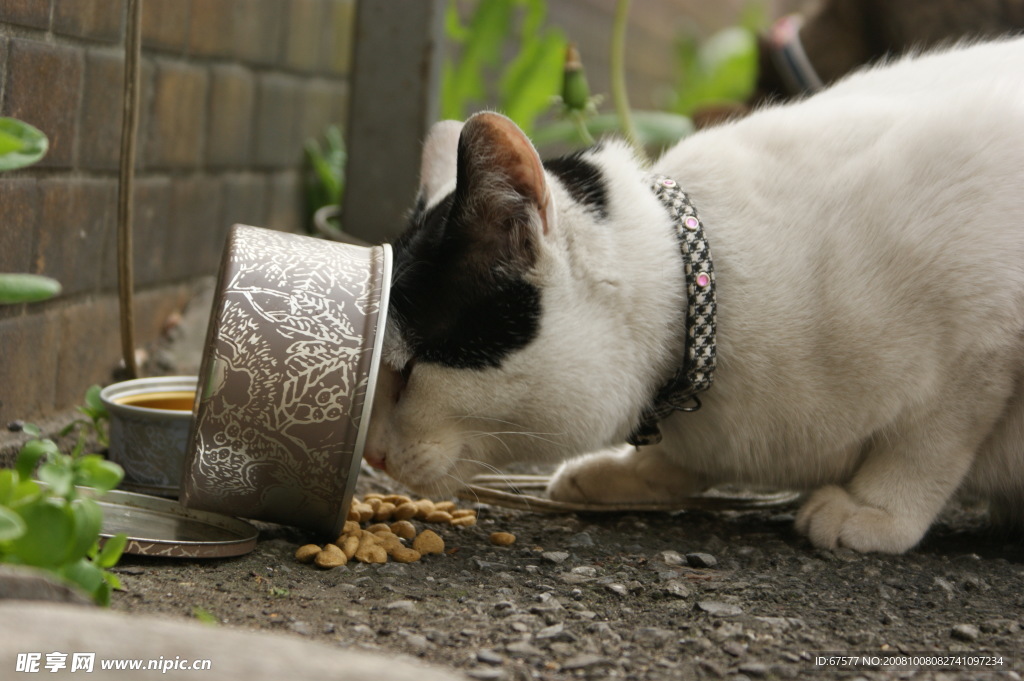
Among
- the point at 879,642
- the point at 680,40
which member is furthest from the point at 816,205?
the point at 680,40

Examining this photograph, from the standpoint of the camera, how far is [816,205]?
1.81 meters

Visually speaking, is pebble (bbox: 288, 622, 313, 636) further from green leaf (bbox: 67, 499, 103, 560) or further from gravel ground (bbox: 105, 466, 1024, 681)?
green leaf (bbox: 67, 499, 103, 560)

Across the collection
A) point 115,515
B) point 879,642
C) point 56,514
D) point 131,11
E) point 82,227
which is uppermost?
point 131,11

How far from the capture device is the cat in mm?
1661

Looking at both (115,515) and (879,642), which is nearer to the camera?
(879,642)

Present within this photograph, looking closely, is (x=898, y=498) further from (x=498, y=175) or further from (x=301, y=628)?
(x=301, y=628)

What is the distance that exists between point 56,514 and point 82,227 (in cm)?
120

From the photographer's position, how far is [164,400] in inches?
84.7

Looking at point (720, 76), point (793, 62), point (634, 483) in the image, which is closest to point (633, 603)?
point (634, 483)

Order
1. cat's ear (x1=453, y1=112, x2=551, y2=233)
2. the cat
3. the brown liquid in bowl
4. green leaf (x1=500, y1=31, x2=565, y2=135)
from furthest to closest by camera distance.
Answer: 1. green leaf (x1=500, y1=31, x2=565, y2=135)
2. the brown liquid in bowl
3. the cat
4. cat's ear (x1=453, y1=112, x2=551, y2=233)

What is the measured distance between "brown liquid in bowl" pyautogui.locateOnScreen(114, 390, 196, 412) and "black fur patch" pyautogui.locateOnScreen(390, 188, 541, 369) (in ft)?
2.18

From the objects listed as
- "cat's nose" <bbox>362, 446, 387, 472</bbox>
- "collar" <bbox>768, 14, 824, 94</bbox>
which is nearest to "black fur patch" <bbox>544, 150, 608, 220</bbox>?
"cat's nose" <bbox>362, 446, 387, 472</bbox>

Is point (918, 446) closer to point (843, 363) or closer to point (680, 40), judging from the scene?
point (843, 363)

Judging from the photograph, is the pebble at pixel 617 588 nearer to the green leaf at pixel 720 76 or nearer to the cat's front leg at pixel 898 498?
the cat's front leg at pixel 898 498
